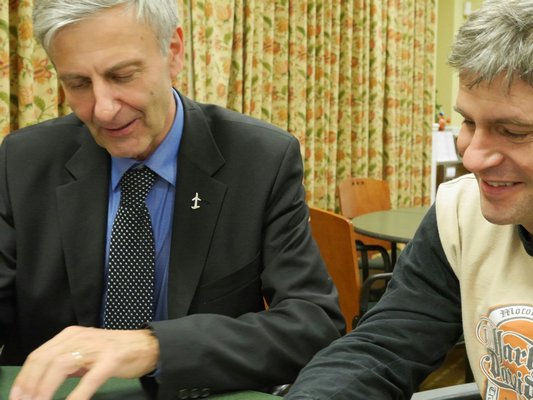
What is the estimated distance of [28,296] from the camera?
1.53 metres

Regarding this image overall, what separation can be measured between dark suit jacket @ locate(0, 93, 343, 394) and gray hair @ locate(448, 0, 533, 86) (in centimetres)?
61

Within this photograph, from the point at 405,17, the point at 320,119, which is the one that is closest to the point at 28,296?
the point at 320,119

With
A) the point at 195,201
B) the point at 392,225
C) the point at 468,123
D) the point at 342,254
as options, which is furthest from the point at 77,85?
the point at 392,225

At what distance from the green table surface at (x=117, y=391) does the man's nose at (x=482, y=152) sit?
1.65 ft

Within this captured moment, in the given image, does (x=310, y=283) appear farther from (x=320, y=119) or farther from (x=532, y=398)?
(x=320, y=119)

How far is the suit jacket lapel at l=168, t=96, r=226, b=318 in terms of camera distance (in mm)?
1480

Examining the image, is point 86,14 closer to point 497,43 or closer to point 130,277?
point 130,277

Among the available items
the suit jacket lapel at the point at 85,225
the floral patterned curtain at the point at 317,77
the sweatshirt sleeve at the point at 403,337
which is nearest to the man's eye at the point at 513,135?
the sweatshirt sleeve at the point at 403,337

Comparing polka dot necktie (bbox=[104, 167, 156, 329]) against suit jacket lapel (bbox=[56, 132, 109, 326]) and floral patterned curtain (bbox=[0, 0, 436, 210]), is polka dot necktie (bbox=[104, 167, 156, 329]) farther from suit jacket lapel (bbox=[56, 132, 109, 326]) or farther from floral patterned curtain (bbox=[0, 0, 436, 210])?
floral patterned curtain (bbox=[0, 0, 436, 210])

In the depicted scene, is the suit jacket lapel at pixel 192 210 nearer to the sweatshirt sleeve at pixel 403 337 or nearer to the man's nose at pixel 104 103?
the man's nose at pixel 104 103

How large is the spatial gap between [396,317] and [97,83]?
757 mm

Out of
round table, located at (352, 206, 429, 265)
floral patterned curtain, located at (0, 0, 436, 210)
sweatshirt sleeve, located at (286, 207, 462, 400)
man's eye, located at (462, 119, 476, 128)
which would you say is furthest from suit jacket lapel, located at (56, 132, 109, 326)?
round table, located at (352, 206, 429, 265)

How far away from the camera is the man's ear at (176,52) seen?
150 cm

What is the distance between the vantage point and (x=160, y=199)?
Result: 156 cm
